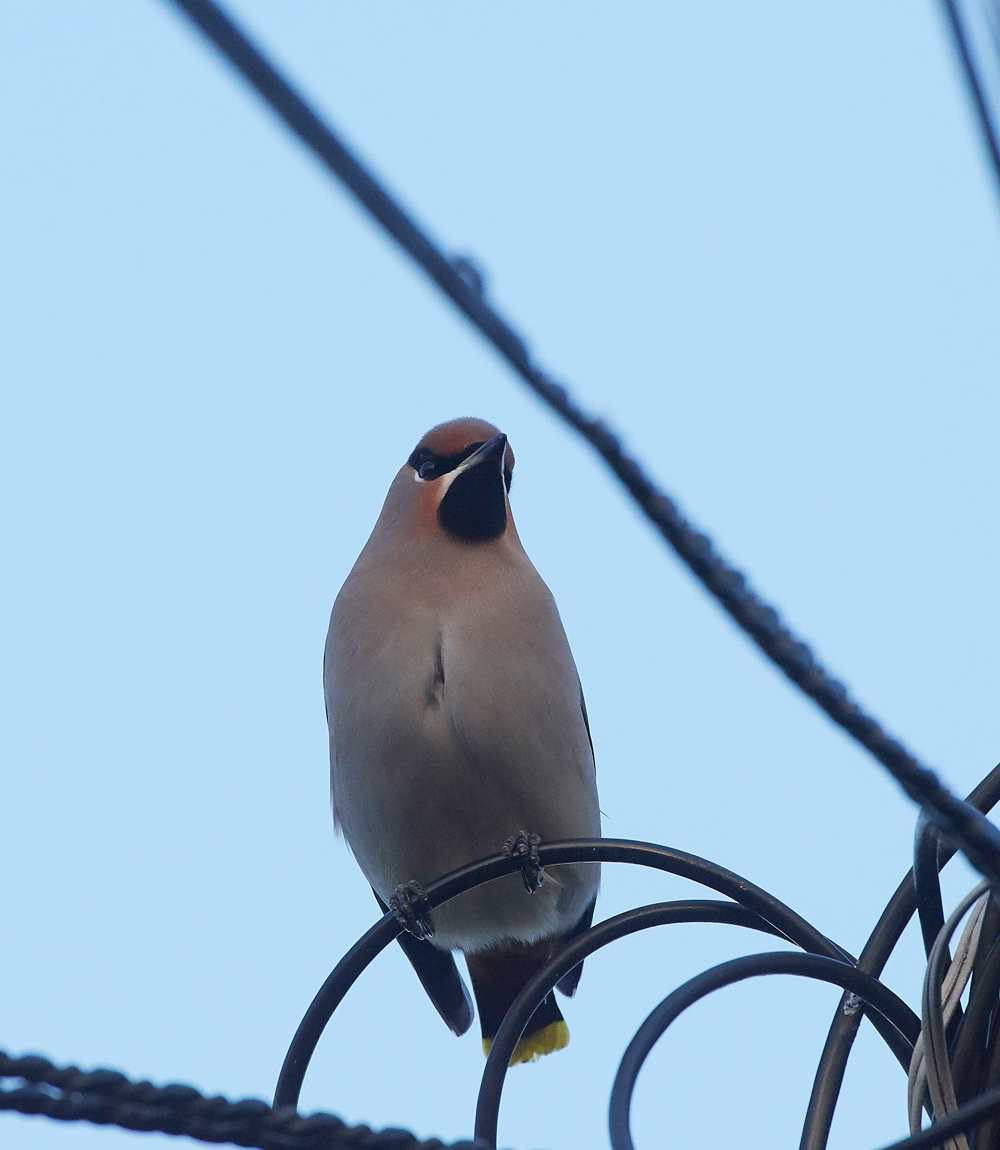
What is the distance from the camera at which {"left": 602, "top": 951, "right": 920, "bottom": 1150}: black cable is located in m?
1.79

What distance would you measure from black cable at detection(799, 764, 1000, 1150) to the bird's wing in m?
1.88

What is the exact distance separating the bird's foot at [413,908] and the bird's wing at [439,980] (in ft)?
0.77

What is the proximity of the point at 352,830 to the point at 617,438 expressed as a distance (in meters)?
2.55

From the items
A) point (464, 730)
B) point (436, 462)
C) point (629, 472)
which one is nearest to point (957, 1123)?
point (629, 472)

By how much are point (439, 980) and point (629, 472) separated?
2.95 m

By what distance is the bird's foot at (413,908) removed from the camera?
9.08 feet

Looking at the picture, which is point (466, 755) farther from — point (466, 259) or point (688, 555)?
point (466, 259)

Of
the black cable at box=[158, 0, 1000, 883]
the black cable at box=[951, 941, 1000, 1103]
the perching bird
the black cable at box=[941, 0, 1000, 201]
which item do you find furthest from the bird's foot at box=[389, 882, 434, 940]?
the black cable at box=[941, 0, 1000, 201]

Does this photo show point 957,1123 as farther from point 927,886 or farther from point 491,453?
point 491,453

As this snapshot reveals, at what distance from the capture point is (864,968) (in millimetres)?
1934

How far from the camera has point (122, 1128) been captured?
1.07 metres

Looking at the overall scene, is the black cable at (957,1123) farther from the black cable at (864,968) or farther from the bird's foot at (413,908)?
the bird's foot at (413,908)

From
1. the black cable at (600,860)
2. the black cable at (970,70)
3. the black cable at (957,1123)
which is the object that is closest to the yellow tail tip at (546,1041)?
the black cable at (600,860)

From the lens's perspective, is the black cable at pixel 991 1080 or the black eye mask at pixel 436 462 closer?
the black cable at pixel 991 1080
